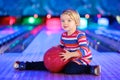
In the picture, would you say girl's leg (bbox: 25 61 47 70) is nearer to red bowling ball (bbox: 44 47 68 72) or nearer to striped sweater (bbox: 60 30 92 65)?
red bowling ball (bbox: 44 47 68 72)

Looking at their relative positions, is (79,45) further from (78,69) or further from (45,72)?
(45,72)

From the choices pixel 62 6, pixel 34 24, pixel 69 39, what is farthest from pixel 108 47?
pixel 34 24

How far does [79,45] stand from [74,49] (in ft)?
0.23

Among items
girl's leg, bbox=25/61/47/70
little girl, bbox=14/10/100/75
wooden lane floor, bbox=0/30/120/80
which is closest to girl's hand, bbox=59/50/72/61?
little girl, bbox=14/10/100/75

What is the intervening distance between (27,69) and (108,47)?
231 centimetres

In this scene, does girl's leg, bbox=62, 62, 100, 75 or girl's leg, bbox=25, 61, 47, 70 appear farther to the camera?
girl's leg, bbox=25, 61, 47, 70

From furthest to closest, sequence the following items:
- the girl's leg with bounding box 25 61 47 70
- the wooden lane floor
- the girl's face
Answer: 1. the girl's leg with bounding box 25 61 47 70
2. the girl's face
3. the wooden lane floor

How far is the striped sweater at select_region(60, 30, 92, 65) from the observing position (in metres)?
2.96

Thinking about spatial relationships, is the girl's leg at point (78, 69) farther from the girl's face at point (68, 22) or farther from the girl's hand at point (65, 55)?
the girl's face at point (68, 22)

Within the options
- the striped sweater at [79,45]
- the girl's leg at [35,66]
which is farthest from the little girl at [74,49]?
the girl's leg at [35,66]

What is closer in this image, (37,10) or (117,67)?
(117,67)

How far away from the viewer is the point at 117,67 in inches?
136

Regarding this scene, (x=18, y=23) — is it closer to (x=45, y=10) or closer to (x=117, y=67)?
(x=45, y=10)

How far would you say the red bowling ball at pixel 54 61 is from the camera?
2.95 m
